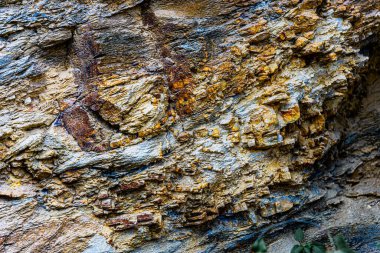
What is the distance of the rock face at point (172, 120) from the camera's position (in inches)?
180

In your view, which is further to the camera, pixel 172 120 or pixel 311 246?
pixel 172 120

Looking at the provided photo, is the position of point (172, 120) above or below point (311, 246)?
above

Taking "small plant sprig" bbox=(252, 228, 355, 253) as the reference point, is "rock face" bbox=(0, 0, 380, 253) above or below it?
above

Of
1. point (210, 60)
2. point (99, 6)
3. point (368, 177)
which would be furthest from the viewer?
point (368, 177)

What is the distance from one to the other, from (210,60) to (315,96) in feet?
5.20

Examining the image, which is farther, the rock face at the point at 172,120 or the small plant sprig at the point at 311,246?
the rock face at the point at 172,120

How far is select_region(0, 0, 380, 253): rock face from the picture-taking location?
4562 millimetres

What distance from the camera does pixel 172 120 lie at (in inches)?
197

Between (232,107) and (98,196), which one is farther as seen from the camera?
(232,107)

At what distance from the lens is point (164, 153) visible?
16.0 feet

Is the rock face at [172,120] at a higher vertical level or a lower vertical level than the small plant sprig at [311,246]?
higher

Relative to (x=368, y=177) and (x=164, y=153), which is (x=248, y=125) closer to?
(x=164, y=153)

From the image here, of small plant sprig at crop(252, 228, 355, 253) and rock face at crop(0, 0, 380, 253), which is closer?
small plant sprig at crop(252, 228, 355, 253)

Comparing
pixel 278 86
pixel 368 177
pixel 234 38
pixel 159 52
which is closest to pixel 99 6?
pixel 159 52
